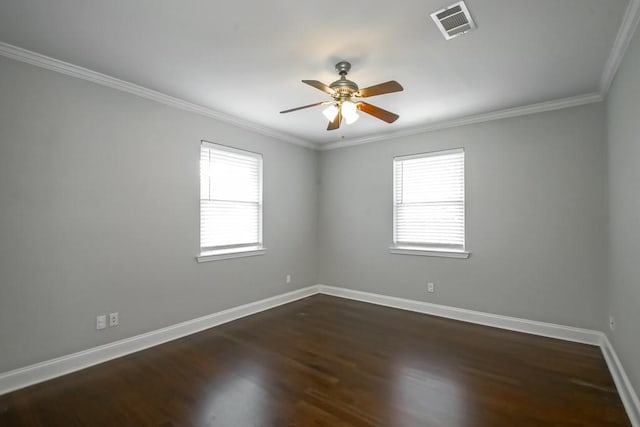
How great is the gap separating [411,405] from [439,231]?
2584 millimetres

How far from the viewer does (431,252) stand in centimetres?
430

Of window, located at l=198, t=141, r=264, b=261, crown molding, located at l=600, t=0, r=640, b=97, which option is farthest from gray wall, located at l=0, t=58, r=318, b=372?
crown molding, located at l=600, t=0, r=640, b=97

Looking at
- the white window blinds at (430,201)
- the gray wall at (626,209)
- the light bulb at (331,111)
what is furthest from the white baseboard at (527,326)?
the light bulb at (331,111)

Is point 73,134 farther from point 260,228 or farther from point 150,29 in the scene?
point 260,228

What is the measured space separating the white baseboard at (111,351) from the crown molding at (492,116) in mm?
3003

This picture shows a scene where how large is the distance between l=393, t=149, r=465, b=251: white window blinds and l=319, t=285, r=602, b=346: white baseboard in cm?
82

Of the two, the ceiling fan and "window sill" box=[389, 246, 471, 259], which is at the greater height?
the ceiling fan

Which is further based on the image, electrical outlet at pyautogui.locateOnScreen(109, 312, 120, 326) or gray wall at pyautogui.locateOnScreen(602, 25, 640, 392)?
electrical outlet at pyautogui.locateOnScreen(109, 312, 120, 326)

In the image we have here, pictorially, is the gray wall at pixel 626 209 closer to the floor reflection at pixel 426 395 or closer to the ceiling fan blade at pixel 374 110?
the floor reflection at pixel 426 395

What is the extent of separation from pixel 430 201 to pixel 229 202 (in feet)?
9.06

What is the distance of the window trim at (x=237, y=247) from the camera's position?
380 cm

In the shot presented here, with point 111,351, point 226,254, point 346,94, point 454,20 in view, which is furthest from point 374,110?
point 111,351

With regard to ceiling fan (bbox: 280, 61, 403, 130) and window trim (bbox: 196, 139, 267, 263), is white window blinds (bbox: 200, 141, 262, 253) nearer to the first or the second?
window trim (bbox: 196, 139, 267, 263)

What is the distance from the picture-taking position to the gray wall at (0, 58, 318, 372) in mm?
2447
